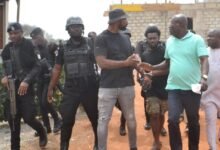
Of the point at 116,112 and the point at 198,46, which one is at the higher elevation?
the point at 198,46

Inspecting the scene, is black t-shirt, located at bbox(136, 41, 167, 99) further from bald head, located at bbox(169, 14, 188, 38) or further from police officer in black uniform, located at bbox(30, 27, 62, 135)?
police officer in black uniform, located at bbox(30, 27, 62, 135)

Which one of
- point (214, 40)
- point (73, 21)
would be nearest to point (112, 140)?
point (73, 21)

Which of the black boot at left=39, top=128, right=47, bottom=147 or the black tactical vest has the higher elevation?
the black tactical vest

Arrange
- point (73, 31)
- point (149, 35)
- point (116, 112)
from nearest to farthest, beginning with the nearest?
point (73, 31)
point (149, 35)
point (116, 112)

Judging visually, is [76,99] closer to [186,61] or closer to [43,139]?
[43,139]

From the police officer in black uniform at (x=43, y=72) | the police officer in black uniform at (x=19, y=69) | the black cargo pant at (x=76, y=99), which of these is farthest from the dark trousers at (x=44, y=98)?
the black cargo pant at (x=76, y=99)

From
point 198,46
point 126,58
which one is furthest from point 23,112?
point 198,46

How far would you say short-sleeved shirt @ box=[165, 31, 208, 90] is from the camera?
16.8 feet

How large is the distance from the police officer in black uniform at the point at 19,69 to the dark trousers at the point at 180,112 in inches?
76.9

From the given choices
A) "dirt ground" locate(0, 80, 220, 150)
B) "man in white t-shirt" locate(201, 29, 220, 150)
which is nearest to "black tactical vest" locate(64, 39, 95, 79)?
"dirt ground" locate(0, 80, 220, 150)

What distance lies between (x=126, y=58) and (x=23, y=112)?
1688mm

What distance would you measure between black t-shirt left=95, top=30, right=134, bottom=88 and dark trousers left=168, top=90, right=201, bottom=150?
0.60 metres

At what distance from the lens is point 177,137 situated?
16.9 feet

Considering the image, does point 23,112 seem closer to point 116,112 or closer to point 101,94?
point 101,94
